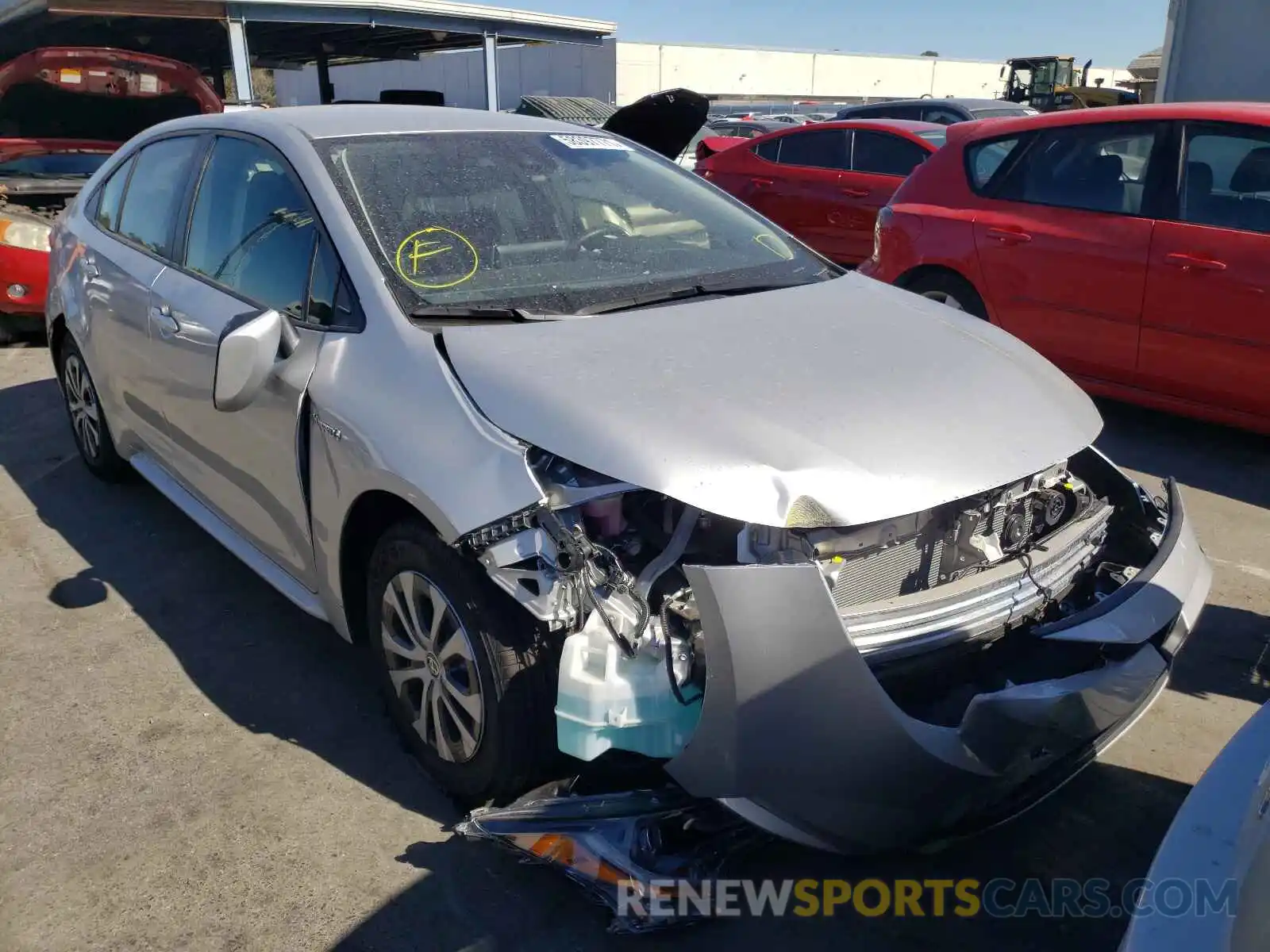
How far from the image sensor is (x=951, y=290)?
591 cm

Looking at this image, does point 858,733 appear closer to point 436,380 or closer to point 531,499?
point 531,499

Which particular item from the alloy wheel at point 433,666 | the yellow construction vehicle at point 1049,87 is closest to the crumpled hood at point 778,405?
the alloy wheel at point 433,666

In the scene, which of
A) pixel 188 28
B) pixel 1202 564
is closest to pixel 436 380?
pixel 1202 564

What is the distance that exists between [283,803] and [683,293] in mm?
1785

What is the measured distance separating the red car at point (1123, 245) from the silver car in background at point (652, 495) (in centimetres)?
223

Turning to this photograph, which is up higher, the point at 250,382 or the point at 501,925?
the point at 250,382

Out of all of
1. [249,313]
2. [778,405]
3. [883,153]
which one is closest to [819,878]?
[778,405]

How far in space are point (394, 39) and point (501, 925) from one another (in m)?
15.1

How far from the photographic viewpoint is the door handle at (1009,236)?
18.1ft

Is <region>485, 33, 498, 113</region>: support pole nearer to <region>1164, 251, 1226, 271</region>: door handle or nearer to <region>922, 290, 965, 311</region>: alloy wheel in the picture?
<region>922, 290, 965, 311</region>: alloy wheel

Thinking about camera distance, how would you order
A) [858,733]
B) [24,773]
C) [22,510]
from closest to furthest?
[858,733] → [24,773] → [22,510]

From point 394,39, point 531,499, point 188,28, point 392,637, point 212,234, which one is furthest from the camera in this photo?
point 394,39

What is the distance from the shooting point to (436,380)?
2535mm

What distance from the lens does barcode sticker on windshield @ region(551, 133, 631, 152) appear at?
3.71 metres
